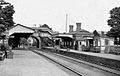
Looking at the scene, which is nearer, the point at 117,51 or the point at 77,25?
the point at 117,51

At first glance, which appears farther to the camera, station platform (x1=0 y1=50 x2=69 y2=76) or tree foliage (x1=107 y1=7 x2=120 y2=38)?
tree foliage (x1=107 y1=7 x2=120 y2=38)

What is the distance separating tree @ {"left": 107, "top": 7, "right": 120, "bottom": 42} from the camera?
53316 millimetres

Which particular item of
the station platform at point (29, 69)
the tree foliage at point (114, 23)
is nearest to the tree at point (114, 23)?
the tree foliage at point (114, 23)

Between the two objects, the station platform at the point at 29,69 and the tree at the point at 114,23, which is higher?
the tree at the point at 114,23

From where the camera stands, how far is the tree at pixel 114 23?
53.3m

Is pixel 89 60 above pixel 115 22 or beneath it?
beneath

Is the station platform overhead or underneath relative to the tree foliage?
underneath

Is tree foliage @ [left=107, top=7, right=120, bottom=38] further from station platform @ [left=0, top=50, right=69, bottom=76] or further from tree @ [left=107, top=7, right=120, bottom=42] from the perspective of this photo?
station platform @ [left=0, top=50, right=69, bottom=76]

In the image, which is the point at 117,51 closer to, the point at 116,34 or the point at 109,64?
the point at 109,64

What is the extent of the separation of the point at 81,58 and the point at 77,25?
4299 cm

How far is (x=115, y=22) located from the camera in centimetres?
5641

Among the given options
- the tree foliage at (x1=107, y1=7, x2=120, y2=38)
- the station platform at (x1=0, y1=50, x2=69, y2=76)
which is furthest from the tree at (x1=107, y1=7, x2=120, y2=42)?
the station platform at (x1=0, y1=50, x2=69, y2=76)

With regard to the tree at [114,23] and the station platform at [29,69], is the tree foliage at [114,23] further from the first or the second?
the station platform at [29,69]

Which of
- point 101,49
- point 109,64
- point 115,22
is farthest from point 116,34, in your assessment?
point 109,64
